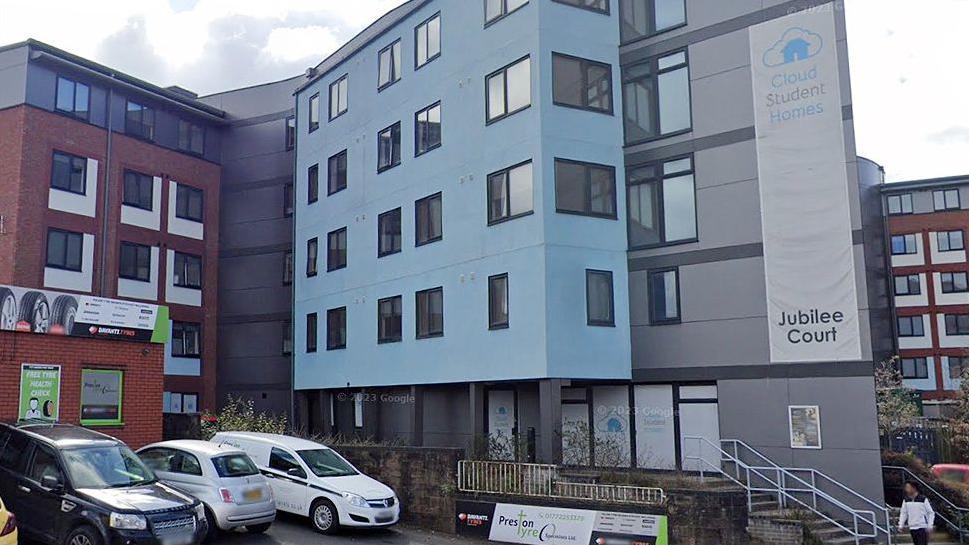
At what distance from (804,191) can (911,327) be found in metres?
40.0

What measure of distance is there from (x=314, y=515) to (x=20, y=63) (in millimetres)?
19900

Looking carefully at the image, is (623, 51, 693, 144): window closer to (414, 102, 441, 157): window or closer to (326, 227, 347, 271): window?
(414, 102, 441, 157): window

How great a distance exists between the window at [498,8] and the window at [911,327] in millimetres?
42010

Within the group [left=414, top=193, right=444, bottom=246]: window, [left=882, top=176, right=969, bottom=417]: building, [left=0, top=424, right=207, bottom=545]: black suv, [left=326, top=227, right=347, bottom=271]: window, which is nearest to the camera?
[left=0, top=424, right=207, bottom=545]: black suv

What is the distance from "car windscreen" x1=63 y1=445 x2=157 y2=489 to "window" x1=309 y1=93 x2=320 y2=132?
1909 cm

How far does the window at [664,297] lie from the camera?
20672 millimetres

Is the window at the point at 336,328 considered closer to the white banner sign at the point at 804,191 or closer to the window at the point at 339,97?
the window at the point at 339,97

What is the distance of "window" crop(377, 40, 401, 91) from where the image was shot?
26391 millimetres

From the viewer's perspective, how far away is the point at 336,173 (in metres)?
29.5

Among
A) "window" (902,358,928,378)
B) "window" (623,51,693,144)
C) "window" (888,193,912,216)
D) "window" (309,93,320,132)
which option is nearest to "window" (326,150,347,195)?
"window" (309,93,320,132)

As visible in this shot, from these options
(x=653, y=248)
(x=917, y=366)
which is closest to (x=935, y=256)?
(x=917, y=366)

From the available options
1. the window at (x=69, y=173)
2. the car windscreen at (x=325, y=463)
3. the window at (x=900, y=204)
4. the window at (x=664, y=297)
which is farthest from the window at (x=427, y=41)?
the window at (x=900, y=204)

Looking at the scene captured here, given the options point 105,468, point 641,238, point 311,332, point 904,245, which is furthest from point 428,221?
point 904,245

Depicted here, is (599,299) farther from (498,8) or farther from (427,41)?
(427,41)
